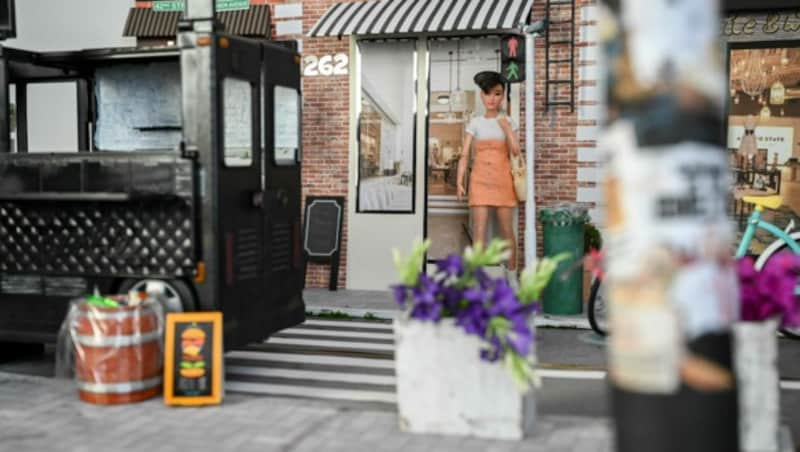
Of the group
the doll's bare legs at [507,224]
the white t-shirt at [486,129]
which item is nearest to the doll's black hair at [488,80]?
the white t-shirt at [486,129]

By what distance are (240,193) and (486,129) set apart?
15.3 ft

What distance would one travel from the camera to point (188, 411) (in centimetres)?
623

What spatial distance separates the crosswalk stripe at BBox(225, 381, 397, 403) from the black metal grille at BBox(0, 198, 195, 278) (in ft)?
3.20

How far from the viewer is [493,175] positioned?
11.2 m

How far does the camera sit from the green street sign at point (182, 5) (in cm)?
1173

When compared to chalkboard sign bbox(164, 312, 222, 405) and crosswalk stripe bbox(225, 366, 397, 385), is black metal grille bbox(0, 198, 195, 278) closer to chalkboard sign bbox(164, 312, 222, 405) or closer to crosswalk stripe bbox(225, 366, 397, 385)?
chalkboard sign bbox(164, 312, 222, 405)

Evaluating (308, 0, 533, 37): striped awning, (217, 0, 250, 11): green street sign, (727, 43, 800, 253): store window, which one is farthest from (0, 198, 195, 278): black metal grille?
(727, 43, 800, 253): store window

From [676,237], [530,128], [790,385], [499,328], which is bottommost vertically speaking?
[790,385]

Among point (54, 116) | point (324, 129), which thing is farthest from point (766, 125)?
point (54, 116)

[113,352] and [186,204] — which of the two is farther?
[186,204]

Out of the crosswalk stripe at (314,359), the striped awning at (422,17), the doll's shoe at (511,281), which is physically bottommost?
the crosswalk stripe at (314,359)

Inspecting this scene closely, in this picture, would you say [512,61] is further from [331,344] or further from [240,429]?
[240,429]

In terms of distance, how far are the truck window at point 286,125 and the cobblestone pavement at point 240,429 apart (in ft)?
6.93

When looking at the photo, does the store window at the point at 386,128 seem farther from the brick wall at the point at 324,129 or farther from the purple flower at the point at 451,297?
the purple flower at the point at 451,297
